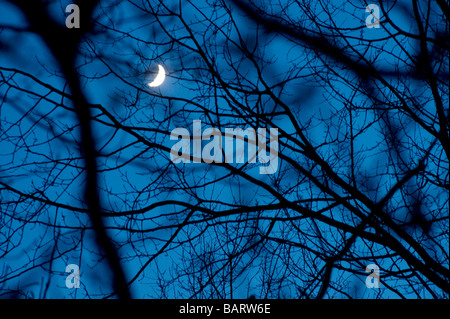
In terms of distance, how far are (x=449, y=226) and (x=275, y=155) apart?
66.0 inches

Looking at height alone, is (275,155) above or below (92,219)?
above

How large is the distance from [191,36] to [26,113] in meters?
1.74

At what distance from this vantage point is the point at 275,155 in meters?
3.84

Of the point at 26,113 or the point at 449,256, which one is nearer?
the point at 449,256

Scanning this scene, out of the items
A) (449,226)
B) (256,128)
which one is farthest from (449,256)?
(256,128)

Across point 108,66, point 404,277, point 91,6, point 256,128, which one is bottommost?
point 404,277

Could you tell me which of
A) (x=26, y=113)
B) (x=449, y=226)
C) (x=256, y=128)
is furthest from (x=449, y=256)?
(x=26, y=113)
